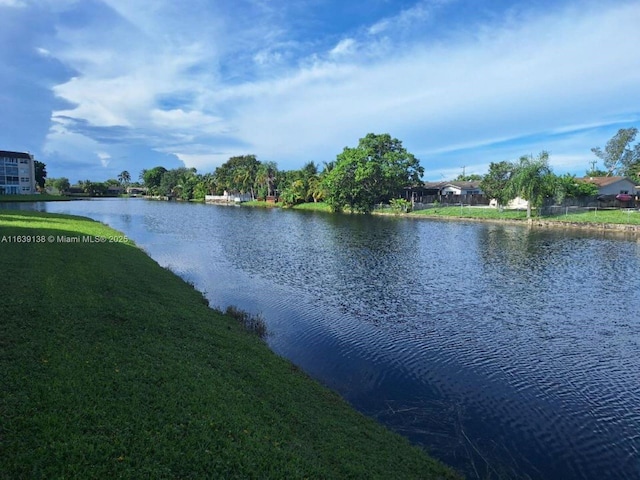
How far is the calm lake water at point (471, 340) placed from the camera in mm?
9484

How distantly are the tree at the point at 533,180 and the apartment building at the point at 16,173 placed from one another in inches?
5047

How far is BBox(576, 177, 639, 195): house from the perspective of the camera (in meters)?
72.1

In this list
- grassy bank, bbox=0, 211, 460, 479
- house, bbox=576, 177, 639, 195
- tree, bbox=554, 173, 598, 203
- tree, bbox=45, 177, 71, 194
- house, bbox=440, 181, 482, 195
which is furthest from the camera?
tree, bbox=45, 177, 71, 194

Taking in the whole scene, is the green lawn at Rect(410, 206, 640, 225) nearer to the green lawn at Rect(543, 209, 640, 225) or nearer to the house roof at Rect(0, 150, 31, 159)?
the green lawn at Rect(543, 209, 640, 225)

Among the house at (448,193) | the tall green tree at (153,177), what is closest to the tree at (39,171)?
the tall green tree at (153,177)

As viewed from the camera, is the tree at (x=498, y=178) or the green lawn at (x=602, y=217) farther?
the tree at (x=498, y=178)

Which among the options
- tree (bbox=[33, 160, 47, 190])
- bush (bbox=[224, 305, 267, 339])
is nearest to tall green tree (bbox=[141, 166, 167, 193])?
tree (bbox=[33, 160, 47, 190])

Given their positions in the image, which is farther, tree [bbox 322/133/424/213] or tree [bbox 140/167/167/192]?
tree [bbox 140/167/167/192]

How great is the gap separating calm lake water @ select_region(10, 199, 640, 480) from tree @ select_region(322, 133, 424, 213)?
50.7 meters

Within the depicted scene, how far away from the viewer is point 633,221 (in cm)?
5378

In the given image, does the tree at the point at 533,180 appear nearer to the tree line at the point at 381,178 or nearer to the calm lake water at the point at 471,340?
the tree line at the point at 381,178

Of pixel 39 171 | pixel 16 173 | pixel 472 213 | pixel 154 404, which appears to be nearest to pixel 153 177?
pixel 39 171

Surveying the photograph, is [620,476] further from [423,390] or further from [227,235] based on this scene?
[227,235]

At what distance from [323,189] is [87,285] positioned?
8352 cm
